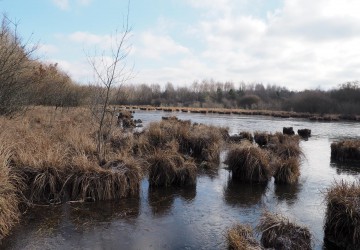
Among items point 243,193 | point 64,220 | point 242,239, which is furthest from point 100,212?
point 243,193

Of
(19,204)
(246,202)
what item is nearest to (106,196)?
(19,204)

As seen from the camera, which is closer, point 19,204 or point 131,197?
point 19,204

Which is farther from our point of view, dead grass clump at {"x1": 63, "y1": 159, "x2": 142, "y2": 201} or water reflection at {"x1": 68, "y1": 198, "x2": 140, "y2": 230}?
dead grass clump at {"x1": 63, "y1": 159, "x2": 142, "y2": 201}

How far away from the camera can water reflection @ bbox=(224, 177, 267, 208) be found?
9.90m

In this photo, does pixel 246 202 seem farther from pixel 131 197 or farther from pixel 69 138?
pixel 69 138

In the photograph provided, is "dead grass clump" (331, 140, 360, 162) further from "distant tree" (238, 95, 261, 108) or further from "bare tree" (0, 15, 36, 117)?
"distant tree" (238, 95, 261, 108)

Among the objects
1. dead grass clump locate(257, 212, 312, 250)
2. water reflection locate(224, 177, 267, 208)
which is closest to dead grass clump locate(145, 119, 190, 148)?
water reflection locate(224, 177, 267, 208)

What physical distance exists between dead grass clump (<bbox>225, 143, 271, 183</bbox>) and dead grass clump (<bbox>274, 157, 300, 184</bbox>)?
12.6 inches

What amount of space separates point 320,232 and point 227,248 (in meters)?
2.41

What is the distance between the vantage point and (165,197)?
998 centimetres

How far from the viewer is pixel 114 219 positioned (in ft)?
26.5

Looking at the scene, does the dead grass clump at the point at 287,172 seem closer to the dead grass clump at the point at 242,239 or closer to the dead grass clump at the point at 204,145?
the dead grass clump at the point at 204,145

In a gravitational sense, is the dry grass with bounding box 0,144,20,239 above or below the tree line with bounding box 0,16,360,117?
below

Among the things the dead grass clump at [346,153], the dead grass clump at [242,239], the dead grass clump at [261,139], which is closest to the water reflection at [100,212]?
the dead grass clump at [242,239]
